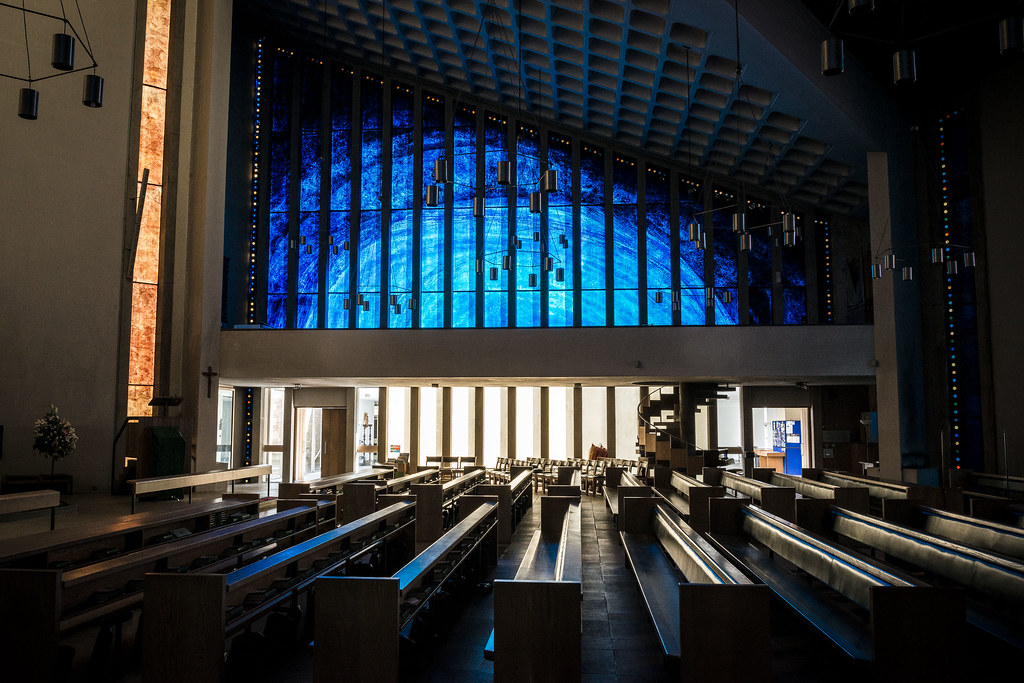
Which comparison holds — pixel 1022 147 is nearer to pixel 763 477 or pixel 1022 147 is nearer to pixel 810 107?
pixel 810 107

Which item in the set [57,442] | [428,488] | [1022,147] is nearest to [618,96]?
[1022,147]

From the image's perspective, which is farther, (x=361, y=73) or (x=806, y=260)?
(x=361, y=73)

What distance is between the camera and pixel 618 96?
1303cm

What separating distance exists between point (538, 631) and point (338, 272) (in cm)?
1297

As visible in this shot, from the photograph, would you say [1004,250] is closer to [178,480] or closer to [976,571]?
[976,571]

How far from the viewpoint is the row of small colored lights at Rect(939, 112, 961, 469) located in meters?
10.6

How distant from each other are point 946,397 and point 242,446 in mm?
14008

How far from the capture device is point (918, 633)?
300cm

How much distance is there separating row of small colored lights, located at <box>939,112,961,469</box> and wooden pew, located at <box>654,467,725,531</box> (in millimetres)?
4385

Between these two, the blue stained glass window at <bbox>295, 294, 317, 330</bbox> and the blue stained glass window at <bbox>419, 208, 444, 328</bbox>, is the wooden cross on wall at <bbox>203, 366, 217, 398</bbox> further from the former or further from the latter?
the blue stained glass window at <bbox>419, 208, 444, 328</bbox>

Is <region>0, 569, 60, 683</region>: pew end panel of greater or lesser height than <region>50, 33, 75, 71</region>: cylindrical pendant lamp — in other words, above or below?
below

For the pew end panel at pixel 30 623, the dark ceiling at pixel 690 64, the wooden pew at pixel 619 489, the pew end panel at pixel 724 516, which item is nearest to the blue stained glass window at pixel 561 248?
the dark ceiling at pixel 690 64

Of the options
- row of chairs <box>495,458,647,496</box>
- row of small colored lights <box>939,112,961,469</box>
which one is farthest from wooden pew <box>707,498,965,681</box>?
row of chairs <box>495,458,647,496</box>

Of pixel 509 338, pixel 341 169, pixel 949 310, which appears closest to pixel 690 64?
pixel 509 338
